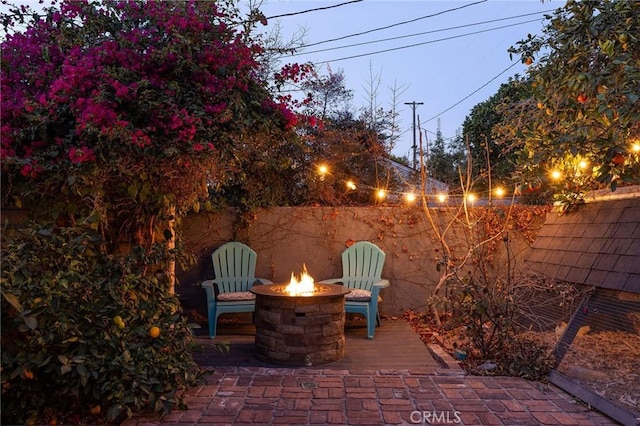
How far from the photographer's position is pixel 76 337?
2.56 metres

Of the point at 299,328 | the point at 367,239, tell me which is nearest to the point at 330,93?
the point at 367,239

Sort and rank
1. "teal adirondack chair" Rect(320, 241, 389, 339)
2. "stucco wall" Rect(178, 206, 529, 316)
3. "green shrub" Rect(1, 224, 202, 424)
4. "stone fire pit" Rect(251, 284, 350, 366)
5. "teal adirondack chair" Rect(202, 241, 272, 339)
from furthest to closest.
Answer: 1. "stucco wall" Rect(178, 206, 529, 316)
2. "teal adirondack chair" Rect(320, 241, 389, 339)
3. "teal adirondack chair" Rect(202, 241, 272, 339)
4. "stone fire pit" Rect(251, 284, 350, 366)
5. "green shrub" Rect(1, 224, 202, 424)

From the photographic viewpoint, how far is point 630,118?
8.77 ft

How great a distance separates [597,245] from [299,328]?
221cm

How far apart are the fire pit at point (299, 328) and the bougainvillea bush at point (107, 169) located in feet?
3.16

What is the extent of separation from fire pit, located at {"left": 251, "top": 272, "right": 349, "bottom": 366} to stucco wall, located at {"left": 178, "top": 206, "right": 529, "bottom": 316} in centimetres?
177

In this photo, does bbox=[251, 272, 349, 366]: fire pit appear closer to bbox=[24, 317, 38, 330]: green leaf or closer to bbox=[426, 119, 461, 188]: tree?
bbox=[24, 317, 38, 330]: green leaf

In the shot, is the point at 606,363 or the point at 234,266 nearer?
the point at 606,363

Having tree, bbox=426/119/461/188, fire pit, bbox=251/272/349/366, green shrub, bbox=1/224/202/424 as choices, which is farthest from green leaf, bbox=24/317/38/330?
tree, bbox=426/119/461/188

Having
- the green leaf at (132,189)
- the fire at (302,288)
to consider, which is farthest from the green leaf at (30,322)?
the fire at (302,288)

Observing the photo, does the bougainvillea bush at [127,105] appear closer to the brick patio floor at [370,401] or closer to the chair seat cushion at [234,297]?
the brick patio floor at [370,401]

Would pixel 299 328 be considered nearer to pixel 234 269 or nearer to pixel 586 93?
pixel 234 269

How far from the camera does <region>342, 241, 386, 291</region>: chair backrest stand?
18.4 ft

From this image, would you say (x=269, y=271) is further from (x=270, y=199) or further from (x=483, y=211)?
(x=483, y=211)
